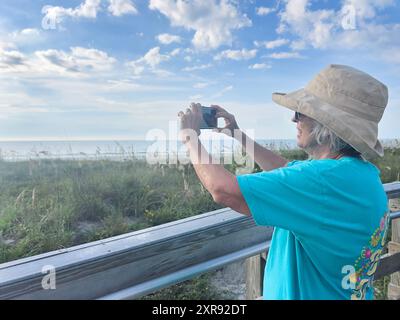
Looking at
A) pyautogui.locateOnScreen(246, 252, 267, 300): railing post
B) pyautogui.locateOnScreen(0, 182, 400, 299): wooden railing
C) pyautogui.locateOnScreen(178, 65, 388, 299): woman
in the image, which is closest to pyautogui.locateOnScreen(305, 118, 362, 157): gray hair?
pyautogui.locateOnScreen(178, 65, 388, 299): woman

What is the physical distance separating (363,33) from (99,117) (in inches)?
61.7

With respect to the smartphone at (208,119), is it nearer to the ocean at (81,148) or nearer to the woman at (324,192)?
the woman at (324,192)

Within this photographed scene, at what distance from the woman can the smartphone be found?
0.05 metres

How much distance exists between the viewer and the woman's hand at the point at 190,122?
1011mm

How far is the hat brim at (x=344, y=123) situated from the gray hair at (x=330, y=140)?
1.4 inches

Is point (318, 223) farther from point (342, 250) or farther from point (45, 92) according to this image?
point (45, 92)

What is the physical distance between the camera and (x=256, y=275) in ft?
5.14

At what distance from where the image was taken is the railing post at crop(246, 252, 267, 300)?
5.07 feet

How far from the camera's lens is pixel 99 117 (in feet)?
5.65

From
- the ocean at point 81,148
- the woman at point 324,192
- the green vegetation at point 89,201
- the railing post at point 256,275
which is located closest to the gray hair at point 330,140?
the woman at point 324,192

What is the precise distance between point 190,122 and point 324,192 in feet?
1.40

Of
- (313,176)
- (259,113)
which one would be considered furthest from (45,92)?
(313,176)

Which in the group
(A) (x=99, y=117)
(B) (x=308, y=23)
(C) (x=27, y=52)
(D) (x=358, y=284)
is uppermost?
(B) (x=308, y=23)

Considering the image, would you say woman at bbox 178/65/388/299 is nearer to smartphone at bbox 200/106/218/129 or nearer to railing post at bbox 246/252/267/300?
smartphone at bbox 200/106/218/129
